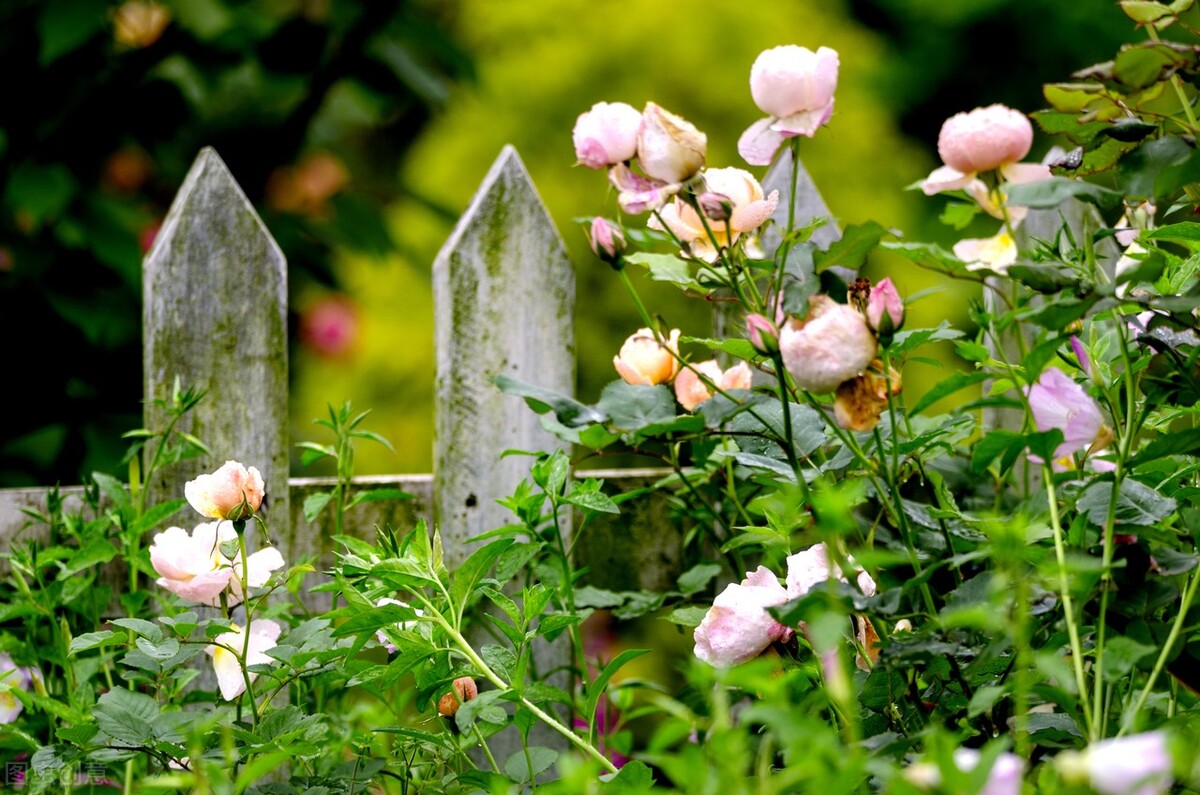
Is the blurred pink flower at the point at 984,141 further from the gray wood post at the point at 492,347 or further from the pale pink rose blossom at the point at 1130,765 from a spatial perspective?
the gray wood post at the point at 492,347

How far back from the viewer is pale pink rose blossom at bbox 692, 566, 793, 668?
68cm

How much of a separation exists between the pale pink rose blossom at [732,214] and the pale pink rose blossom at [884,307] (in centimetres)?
13

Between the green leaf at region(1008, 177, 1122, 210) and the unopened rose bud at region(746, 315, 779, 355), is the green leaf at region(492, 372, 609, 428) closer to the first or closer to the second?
the unopened rose bud at region(746, 315, 779, 355)

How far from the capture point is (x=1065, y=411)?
0.69 m

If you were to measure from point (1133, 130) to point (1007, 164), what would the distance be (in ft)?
0.24

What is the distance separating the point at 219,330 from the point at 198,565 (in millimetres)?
554

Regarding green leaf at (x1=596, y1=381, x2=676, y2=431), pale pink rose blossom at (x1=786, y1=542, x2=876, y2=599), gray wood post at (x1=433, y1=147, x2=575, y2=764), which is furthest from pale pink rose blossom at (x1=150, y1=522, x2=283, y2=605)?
gray wood post at (x1=433, y1=147, x2=575, y2=764)

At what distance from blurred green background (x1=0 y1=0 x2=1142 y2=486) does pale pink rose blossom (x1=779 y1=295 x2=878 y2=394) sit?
24cm

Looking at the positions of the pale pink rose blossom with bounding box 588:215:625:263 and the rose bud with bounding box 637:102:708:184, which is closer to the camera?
the rose bud with bounding box 637:102:708:184

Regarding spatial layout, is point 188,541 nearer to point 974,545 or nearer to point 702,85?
point 974,545

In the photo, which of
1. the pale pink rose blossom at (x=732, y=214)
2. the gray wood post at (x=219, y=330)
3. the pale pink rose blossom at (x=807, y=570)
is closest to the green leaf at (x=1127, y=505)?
the pale pink rose blossom at (x=807, y=570)

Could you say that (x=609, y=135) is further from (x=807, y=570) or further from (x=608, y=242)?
(x=807, y=570)

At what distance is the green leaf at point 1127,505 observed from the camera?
65 centimetres

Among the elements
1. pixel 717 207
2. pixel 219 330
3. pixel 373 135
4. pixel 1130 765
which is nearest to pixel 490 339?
pixel 219 330
